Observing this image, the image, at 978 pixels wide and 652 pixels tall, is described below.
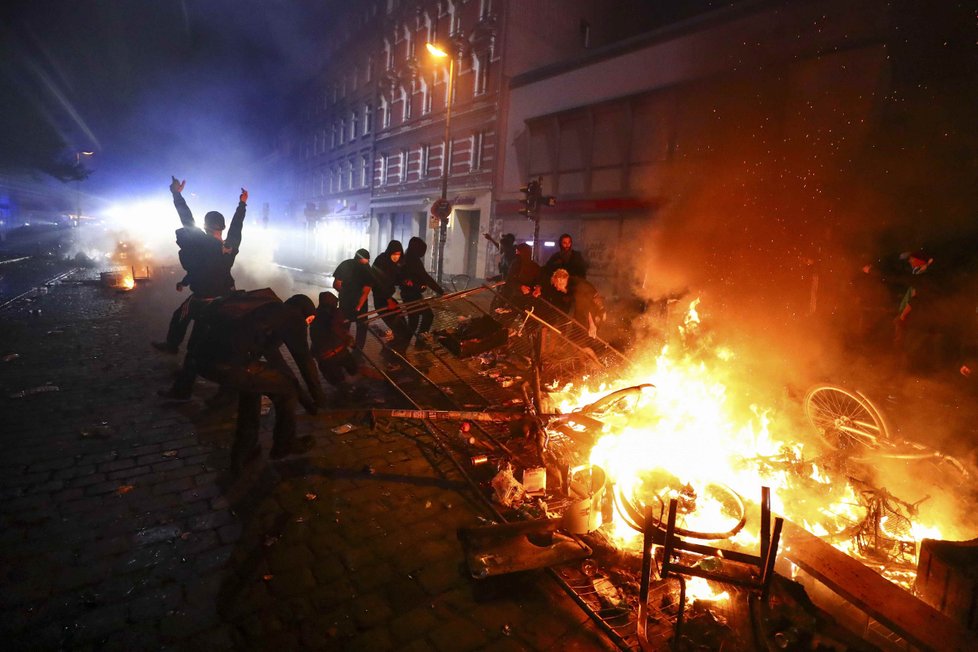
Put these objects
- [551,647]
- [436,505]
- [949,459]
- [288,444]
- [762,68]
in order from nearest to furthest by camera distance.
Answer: [551,647] → [436,505] → [949,459] → [288,444] → [762,68]

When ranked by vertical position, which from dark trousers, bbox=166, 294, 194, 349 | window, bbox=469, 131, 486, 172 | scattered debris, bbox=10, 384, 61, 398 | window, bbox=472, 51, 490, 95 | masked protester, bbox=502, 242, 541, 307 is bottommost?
scattered debris, bbox=10, 384, 61, 398

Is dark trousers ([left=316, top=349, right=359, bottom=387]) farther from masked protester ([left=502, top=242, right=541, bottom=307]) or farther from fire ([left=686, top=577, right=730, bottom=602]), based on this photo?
fire ([left=686, top=577, right=730, bottom=602])

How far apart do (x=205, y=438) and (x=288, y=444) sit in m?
1.12

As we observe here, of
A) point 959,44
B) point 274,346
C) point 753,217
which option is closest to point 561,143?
point 753,217

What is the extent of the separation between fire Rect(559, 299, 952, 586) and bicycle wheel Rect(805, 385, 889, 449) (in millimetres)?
324

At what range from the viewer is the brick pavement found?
2.60 metres

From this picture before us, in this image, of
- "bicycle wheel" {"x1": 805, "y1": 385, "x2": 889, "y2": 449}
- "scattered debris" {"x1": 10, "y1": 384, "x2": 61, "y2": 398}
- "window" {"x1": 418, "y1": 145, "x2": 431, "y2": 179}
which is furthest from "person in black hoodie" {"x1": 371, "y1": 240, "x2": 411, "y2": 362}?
"window" {"x1": 418, "y1": 145, "x2": 431, "y2": 179}

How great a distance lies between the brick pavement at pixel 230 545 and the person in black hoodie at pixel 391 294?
271cm

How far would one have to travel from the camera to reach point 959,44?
7789mm

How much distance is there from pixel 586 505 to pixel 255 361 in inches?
131

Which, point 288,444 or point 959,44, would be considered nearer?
point 288,444

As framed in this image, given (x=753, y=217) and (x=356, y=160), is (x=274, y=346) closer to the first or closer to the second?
(x=753, y=217)

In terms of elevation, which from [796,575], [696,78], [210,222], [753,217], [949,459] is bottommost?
[796,575]

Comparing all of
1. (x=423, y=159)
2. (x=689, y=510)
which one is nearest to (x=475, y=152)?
(x=423, y=159)
